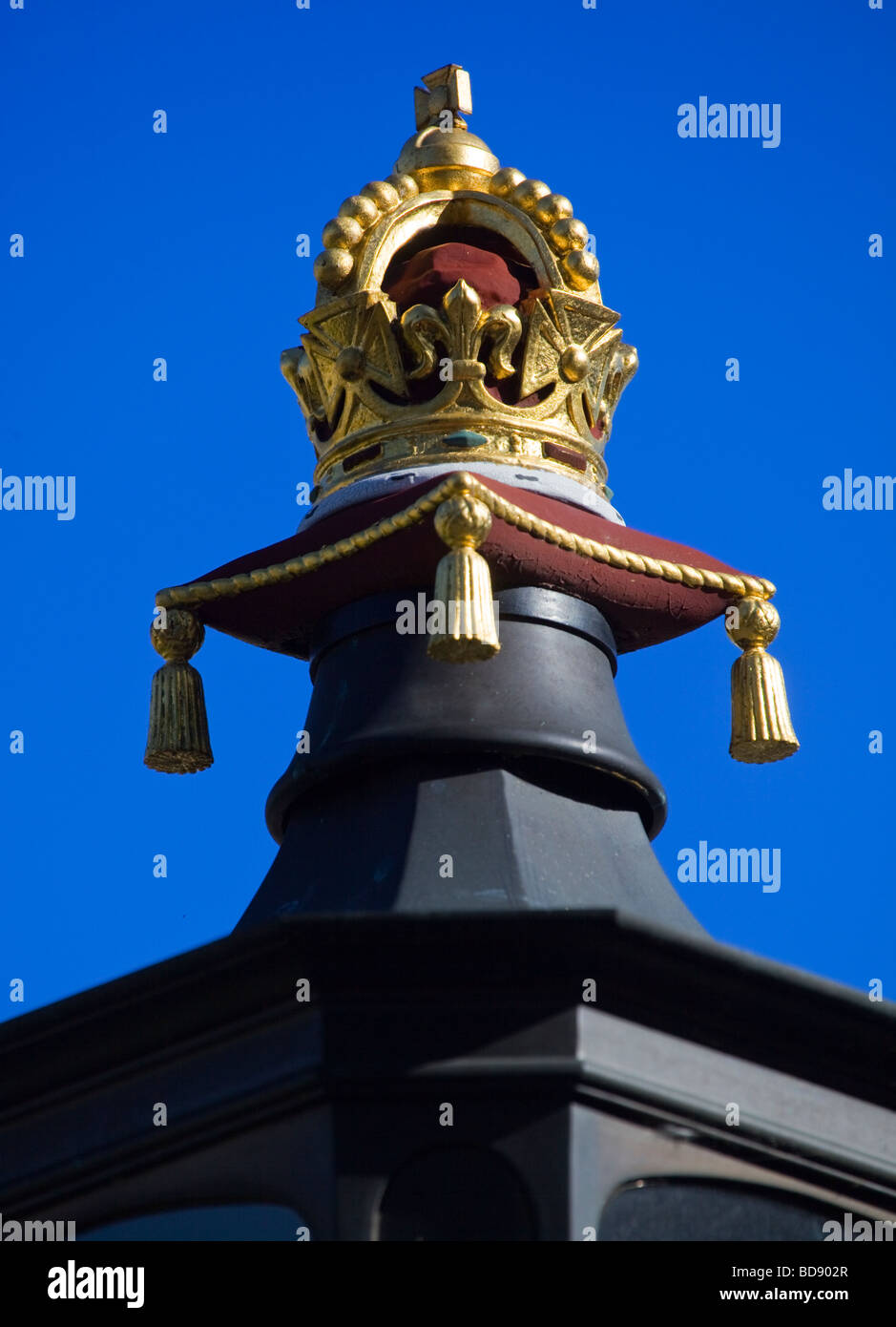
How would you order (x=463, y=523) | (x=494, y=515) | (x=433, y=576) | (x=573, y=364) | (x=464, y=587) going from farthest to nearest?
1. (x=573, y=364)
2. (x=433, y=576)
3. (x=494, y=515)
4. (x=463, y=523)
5. (x=464, y=587)

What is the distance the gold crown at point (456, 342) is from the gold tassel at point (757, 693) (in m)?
0.78

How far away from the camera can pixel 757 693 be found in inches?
324

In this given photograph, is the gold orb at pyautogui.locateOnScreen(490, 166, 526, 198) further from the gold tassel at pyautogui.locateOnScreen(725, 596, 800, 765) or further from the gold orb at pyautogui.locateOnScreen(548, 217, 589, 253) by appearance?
the gold tassel at pyautogui.locateOnScreen(725, 596, 800, 765)

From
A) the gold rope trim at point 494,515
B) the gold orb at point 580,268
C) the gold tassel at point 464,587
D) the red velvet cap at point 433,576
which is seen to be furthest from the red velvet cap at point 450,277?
the gold tassel at point 464,587

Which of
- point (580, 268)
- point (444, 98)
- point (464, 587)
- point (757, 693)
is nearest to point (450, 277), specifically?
point (580, 268)

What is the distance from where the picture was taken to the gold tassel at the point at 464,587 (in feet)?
23.4

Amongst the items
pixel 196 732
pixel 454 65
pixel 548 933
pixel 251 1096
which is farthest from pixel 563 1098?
pixel 454 65

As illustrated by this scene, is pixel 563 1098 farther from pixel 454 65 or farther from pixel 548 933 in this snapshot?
pixel 454 65

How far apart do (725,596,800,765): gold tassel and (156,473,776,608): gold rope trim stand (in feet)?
0.28

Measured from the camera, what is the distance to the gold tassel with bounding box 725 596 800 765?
8180 mm

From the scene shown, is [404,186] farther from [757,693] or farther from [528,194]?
[757,693]

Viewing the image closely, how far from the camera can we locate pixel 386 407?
27.9ft

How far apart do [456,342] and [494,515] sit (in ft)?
3.25

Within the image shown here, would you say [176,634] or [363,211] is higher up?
[363,211]
